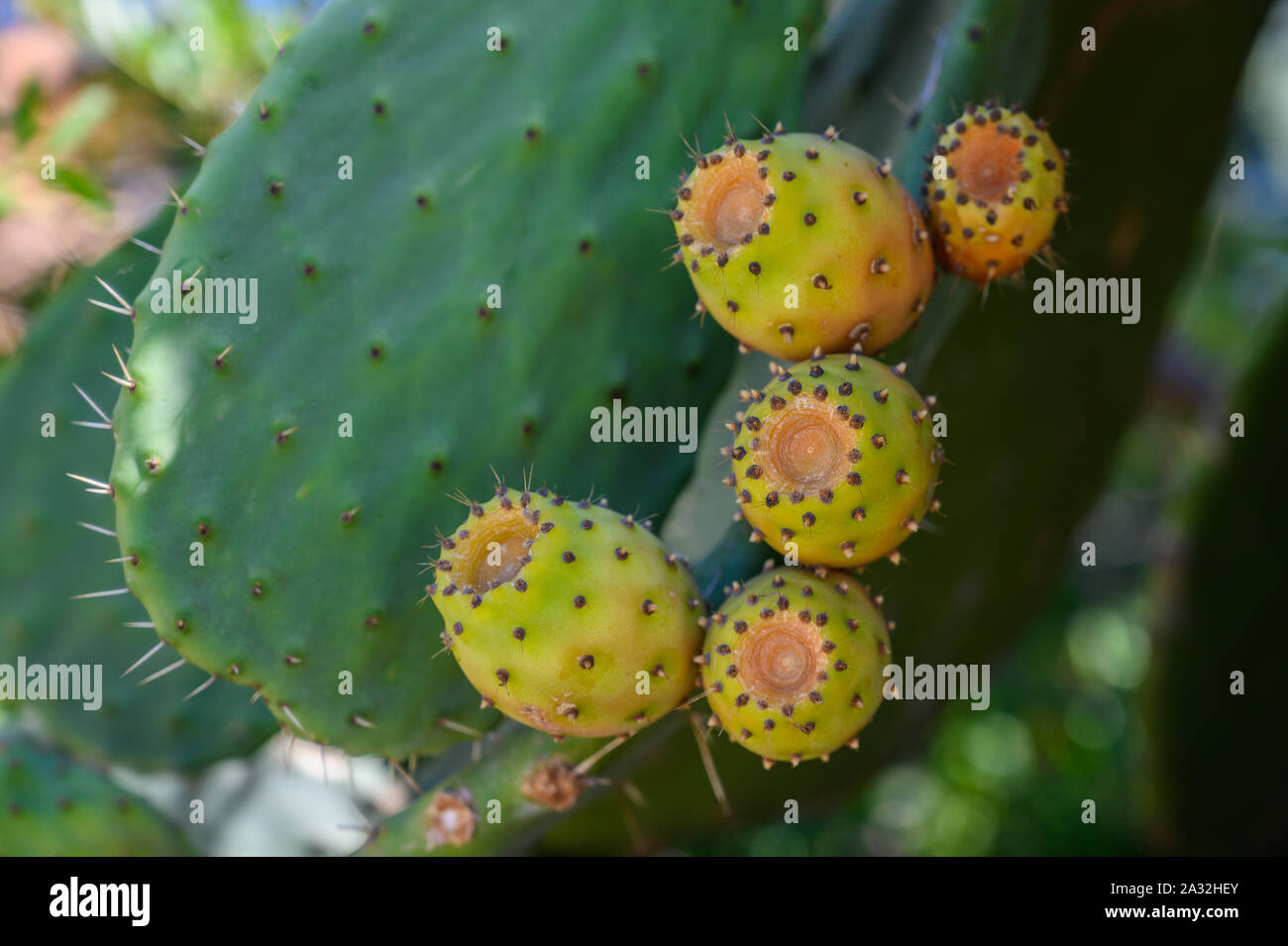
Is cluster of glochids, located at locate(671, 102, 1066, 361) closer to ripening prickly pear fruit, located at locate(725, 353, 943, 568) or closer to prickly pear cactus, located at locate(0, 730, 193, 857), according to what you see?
ripening prickly pear fruit, located at locate(725, 353, 943, 568)

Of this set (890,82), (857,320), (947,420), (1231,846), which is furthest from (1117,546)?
(857,320)

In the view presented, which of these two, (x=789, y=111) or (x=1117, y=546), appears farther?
(x=1117, y=546)

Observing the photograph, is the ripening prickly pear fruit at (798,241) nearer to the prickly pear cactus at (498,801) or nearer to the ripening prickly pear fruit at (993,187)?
the ripening prickly pear fruit at (993,187)

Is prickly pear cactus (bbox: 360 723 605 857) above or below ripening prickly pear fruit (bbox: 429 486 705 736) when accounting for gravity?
below

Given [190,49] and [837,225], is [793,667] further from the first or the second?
[190,49]

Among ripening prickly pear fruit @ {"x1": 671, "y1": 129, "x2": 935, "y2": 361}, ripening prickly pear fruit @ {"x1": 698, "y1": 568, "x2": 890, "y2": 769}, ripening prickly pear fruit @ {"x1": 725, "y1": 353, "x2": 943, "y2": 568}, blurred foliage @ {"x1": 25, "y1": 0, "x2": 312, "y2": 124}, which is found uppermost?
blurred foliage @ {"x1": 25, "y1": 0, "x2": 312, "y2": 124}

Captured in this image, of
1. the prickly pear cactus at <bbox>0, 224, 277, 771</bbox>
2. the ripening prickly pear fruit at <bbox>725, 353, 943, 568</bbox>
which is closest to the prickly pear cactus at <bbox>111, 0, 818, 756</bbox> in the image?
the ripening prickly pear fruit at <bbox>725, 353, 943, 568</bbox>

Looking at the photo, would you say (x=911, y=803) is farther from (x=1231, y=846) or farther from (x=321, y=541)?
(x=321, y=541)
